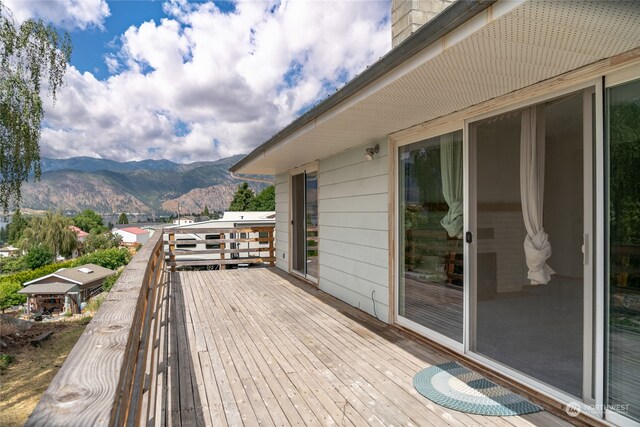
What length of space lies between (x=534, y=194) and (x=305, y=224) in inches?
181

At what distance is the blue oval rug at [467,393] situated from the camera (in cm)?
226

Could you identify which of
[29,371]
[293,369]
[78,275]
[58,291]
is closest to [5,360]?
[29,371]

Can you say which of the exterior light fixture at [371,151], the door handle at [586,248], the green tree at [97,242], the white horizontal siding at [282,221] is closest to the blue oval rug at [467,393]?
the door handle at [586,248]

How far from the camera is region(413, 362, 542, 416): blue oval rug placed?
7.41 feet

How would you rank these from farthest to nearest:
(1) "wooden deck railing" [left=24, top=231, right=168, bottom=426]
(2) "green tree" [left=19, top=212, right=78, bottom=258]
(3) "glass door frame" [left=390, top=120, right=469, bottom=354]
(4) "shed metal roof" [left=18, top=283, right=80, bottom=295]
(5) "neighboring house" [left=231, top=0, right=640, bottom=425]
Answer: (2) "green tree" [left=19, top=212, right=78, bottom=258] → (4) "shed metal roof" [left=18, top=283, right=80, bottom=295] → (3) "glass door frame" [left=390, top=120, right=469, bottom=354] → (5) "neighboring house" [left=231, top=0, right=640, bottom=425] → (1) "wooden deck railing" [left=24, top=231, right=168, bottom=426]

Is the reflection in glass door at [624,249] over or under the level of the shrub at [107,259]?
over

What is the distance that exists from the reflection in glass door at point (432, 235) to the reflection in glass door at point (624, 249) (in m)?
1.16

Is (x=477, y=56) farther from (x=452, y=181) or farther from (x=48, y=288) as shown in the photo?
(x=48, y=288)

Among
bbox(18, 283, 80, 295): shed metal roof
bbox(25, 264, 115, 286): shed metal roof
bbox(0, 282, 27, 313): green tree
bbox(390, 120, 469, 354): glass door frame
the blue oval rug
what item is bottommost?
bbox(0, 282, 27, 313): green tree

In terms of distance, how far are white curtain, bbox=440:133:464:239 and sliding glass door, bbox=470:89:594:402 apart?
17cm

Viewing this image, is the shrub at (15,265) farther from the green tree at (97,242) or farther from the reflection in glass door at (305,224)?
the reflection in glass door at (305,224)

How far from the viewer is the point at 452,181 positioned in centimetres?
322

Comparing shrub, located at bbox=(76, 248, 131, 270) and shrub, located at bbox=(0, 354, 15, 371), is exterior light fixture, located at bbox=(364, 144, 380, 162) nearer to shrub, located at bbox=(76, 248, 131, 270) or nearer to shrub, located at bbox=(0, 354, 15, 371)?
shrub, located at bbox=(0, 354, 15, 371)

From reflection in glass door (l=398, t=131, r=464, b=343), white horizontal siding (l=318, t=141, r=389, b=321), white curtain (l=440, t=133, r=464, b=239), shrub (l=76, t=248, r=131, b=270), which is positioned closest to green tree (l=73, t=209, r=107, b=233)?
shrub (l=76, t=248, r=131, b=270)
